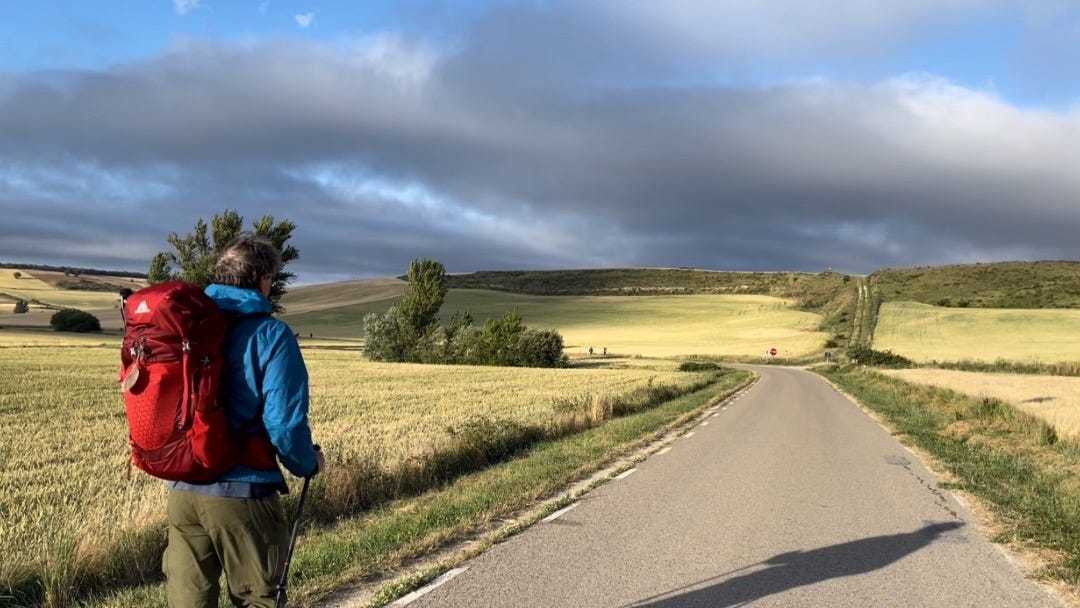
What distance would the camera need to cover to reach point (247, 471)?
11.4ft

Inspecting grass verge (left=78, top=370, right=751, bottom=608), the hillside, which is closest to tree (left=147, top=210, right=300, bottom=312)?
grass verge (left=78, top=370, right=751, bottom=608)

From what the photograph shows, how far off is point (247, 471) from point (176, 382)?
523 millimetres

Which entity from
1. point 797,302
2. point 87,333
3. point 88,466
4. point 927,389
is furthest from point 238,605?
point 797,302

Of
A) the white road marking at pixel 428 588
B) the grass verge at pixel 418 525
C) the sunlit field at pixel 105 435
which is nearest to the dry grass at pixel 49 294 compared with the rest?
the sunlit field at pixel 105 435

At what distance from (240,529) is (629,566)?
3643mm

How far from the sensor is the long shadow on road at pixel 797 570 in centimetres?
548

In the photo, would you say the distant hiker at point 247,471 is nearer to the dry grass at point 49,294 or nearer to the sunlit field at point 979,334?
the sunlit field at point 979,334

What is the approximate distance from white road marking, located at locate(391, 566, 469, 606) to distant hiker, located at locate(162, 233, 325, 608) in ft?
5.90

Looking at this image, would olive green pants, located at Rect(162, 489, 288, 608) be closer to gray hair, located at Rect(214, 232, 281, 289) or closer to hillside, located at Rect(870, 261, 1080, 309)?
gray hair, located at Rect(214, 232, 281, 289)

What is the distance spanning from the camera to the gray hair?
3578 mm

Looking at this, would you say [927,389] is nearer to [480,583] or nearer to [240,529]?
[480,583]

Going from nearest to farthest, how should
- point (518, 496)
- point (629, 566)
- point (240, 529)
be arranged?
point (240, 529)
point (629, 566)
point (518, 496)

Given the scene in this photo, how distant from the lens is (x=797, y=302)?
11662cm

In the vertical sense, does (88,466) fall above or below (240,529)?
below
